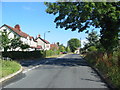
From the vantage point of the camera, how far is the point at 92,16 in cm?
2214

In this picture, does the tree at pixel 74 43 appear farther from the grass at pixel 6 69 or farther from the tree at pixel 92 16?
the grass at pixel 6 69

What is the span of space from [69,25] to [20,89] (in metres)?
17.9

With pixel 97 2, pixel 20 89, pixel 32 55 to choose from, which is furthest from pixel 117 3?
pixel 32 55

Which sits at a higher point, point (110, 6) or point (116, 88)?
point (110, 6)

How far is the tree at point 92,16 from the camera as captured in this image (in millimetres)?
18859

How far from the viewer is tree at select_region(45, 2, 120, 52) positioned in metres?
18.9

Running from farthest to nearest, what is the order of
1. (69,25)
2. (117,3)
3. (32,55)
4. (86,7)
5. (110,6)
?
(32,55)
(69,25)
(117,3)
(110,6)
(86,7)

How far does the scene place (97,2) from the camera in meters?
18.8

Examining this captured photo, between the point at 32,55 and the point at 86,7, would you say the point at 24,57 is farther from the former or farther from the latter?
the point at 86,7

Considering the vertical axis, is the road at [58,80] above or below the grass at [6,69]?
below

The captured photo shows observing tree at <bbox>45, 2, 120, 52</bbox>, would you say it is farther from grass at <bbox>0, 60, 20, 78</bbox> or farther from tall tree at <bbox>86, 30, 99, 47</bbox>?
tall tree at <bbox>86, 30, 99, 47</bbox>

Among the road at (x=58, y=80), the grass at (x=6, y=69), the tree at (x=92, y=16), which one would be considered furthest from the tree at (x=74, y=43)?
the road at (x=58, y=80)

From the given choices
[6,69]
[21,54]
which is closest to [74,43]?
[21,54]

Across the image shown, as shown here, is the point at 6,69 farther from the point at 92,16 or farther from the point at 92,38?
the point at 92,38
